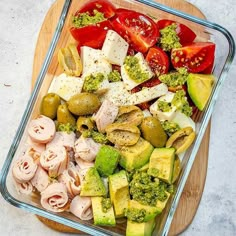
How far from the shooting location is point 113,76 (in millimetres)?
1826

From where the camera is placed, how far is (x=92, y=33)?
72.2 inches

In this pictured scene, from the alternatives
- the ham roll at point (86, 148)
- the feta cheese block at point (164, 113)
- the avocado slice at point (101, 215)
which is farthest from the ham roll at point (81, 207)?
the feta cheese block at point (164, 113)

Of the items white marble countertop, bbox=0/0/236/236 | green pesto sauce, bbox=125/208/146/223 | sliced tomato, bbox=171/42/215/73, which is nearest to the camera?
green pesto sauce, bbox=125/208/146/223

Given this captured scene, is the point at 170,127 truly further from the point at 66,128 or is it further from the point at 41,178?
the point at 41,178

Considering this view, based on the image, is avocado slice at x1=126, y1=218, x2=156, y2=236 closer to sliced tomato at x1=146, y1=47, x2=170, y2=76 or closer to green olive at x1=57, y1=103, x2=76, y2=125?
green olive at x1=57, y1=103, x2=76, y2=125

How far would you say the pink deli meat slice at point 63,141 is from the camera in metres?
1.76

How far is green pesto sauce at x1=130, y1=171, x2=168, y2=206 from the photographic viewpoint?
5.62ft

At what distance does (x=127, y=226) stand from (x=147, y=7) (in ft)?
2.36

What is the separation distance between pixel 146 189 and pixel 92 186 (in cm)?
17

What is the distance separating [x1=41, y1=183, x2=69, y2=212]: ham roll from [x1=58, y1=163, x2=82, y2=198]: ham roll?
0.06 ft

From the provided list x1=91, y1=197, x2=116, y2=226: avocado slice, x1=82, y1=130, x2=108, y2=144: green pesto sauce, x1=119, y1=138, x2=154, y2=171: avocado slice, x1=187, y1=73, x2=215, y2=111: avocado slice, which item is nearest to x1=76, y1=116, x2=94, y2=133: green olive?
x1=82, y1=130, x2=108, y2=144: green pesto sauce

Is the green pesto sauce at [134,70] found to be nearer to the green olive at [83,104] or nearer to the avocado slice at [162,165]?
the green olive at [83,104]

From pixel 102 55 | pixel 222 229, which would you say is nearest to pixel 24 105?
pixel 102 55

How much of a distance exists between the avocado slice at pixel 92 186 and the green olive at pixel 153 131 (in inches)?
7.9
